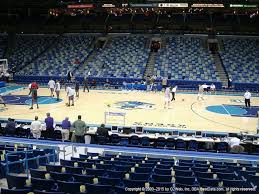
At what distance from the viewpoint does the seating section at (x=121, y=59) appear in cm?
3903

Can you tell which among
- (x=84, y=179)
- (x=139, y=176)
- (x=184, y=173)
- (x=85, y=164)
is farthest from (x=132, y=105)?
(x=84, y=179)

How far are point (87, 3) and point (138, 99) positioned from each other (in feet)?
57.2

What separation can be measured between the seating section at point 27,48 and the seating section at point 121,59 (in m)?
7.89

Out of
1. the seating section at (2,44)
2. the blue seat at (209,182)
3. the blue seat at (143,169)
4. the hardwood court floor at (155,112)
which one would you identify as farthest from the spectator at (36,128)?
the seating section at (2,44)

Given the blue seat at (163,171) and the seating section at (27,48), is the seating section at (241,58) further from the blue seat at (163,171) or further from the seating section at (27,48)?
the blue seat at (163,171)

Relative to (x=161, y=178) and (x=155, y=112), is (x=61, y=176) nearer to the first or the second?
(x=161, y=178)

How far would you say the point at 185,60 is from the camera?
4019cm

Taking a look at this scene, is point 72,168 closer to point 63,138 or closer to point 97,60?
point 63,138

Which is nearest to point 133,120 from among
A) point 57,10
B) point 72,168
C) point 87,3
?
point 72,168

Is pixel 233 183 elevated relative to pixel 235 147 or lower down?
elevated

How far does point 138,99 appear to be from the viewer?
95.7ft

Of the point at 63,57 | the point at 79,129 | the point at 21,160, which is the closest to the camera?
the point at 21,160

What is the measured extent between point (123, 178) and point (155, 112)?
1639cm

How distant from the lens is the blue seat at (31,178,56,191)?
6.84 m
